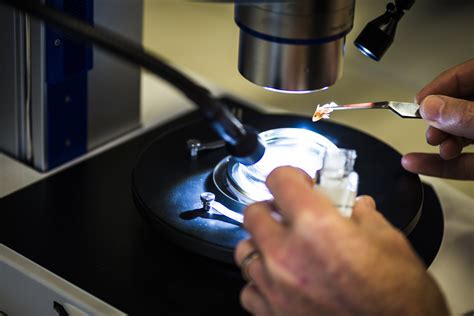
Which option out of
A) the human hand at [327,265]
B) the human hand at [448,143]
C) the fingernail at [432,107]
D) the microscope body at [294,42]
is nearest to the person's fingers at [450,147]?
the human hand at [448,143]

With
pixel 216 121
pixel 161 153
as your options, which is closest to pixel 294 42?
pixel 216 121

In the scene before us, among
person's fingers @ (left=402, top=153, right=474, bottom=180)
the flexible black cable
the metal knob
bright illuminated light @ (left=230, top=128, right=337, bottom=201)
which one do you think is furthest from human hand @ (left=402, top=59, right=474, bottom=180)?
the flexible black cable

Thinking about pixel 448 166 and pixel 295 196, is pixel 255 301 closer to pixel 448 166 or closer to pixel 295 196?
pixel 295 196

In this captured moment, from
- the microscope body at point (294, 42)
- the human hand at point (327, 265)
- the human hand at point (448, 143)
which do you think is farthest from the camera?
the human hand at point (448, 143)

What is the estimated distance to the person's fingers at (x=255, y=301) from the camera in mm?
666

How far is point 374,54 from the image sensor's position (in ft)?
2.86

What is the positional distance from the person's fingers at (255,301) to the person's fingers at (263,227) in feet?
0.15

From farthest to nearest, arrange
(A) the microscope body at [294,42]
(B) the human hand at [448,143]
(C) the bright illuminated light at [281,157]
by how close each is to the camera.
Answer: (B) the human hand at [448,143] → (C) the bright illuminated light at [281,157] → (A) the microscope body at [294,42]

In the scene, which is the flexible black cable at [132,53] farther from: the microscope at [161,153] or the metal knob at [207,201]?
the metal knob at [207,201]

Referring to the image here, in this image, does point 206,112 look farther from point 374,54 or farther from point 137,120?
point 137,120

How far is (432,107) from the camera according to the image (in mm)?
862

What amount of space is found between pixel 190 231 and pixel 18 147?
0.34m

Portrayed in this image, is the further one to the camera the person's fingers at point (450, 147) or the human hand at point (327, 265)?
the person's fingers at point (450, 147)

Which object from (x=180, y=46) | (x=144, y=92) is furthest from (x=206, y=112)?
(x=180, y=46)
